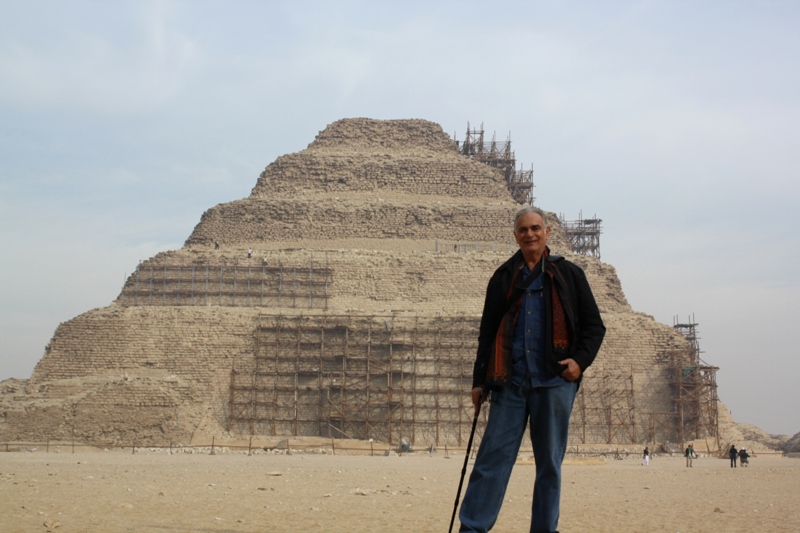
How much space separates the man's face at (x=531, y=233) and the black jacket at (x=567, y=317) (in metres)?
0.11

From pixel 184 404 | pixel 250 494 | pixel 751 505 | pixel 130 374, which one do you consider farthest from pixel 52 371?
pixel 751 505

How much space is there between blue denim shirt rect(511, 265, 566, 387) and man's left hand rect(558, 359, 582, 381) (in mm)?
58

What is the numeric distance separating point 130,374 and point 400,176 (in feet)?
57.7

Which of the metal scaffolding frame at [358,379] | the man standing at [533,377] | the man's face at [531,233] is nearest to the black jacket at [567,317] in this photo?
the man standing at [533,377]

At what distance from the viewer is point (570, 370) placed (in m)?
5.62

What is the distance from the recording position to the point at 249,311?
3800cm

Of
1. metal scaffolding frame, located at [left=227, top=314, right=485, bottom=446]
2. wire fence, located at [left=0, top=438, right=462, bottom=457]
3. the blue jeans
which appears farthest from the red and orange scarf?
metal scaffolding frame, located at [left=227, top=314, right=485, bottom=446]

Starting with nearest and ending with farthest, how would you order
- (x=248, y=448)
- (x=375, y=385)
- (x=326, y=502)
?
(x=326, y=502), (x=248, y=448), (x=375, y=385)

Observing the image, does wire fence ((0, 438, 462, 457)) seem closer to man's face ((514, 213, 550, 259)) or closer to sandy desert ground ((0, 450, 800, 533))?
sandy desert ground ((0, 450, 800, 533))

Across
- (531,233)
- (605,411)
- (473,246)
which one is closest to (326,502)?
(531,233)

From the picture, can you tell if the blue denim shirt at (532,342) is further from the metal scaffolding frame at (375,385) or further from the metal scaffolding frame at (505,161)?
the metal scaffolding frame at (505,161)

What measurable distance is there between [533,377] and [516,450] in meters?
0.43

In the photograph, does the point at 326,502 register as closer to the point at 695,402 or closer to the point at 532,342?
the point at 532,342

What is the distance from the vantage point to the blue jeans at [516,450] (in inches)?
223
